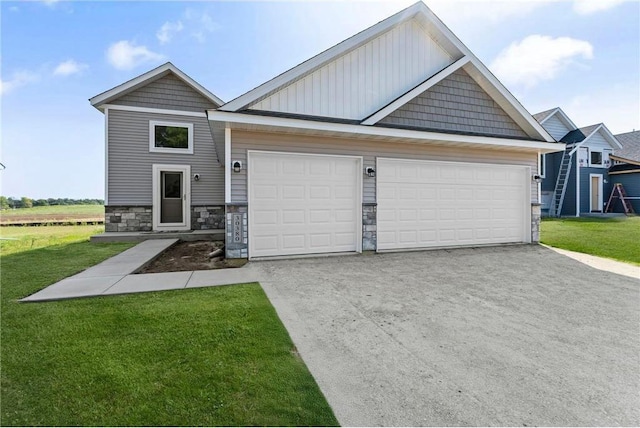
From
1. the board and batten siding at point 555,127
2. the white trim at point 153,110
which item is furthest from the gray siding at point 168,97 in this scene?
the board and batten siding at point 555,127

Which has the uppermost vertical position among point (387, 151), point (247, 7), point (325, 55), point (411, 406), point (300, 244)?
point (247, 7)

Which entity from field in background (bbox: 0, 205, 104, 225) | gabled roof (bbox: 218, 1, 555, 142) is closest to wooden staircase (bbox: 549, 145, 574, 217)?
gabled roof (bbox: 218, 1, 555, 142)

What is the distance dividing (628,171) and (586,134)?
350 cm

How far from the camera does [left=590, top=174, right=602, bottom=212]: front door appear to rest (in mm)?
20172

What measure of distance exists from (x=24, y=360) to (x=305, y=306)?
2669 mm

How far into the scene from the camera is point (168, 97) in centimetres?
1116

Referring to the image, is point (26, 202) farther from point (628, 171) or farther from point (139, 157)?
point (628, 171)

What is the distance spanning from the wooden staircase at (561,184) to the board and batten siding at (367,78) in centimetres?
1675

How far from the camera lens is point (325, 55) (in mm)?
6965

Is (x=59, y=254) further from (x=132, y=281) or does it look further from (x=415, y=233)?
(x=415, y=233)

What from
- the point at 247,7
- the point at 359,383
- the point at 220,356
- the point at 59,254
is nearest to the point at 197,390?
the point at 220,356

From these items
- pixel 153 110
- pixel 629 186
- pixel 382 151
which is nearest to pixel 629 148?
pixel 629 186

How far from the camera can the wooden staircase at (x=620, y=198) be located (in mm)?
19250

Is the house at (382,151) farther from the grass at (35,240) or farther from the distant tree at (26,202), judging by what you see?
the distant tree at (26,202)
